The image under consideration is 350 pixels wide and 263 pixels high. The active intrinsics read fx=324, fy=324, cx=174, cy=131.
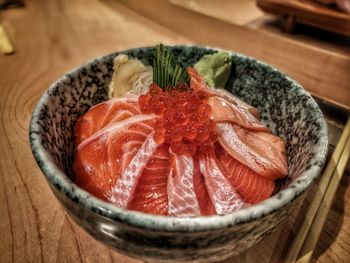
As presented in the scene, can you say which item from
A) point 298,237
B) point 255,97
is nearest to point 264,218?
point 298,237

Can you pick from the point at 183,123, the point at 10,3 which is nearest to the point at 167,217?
the point at 183,123

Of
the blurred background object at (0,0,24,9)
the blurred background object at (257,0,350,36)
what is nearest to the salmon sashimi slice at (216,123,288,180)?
the blurred background object at (257,0,350,36)

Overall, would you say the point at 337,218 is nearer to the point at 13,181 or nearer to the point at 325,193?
the point at 325,193

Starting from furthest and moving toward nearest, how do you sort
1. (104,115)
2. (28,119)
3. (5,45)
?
(5,45)
(28,119)
(104,115)

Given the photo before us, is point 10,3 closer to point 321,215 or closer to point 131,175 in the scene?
point 131,175

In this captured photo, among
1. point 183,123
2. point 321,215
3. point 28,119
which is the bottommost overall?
point 28,119

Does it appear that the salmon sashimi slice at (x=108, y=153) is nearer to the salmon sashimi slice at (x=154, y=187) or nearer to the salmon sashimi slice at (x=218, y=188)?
the salmon sashimi slice at (x=154, y=187)
